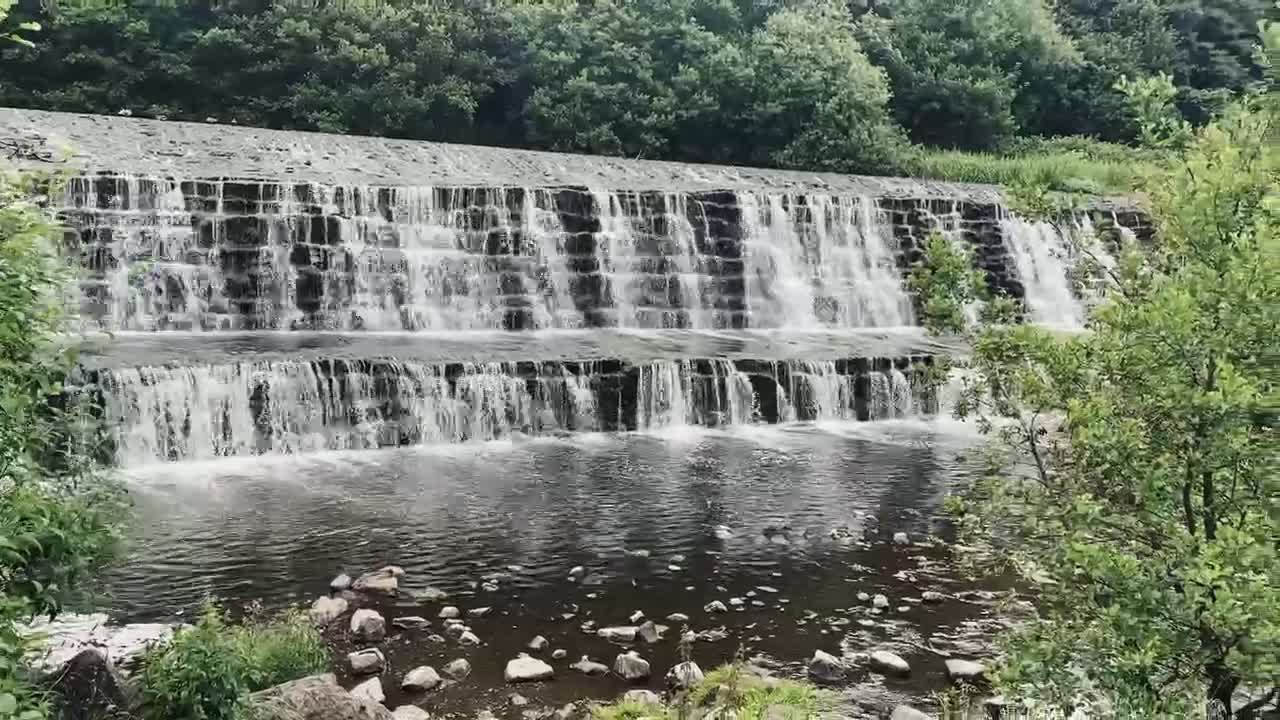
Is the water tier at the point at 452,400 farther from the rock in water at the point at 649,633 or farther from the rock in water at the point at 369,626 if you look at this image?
the rock in water at the point at 649,633

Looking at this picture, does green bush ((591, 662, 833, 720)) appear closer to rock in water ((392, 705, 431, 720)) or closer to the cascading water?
rock in water ((392, 705, 431, 720))

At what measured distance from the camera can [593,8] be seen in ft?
104

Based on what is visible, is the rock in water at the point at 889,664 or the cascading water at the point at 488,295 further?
the cascading water at the point at 488,295

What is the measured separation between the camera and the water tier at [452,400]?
13.1m

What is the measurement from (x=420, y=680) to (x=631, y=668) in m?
1.41

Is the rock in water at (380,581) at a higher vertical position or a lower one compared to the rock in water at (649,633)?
higher

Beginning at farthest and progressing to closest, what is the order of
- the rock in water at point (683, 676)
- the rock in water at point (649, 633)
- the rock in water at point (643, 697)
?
the rock in water at point (649, 633) → the rock in water at point (683, 676) → the rock in water at point (643, 697)

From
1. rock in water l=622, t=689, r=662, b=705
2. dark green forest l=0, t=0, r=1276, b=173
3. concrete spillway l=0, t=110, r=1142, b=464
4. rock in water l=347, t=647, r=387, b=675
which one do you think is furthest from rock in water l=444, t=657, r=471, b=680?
dark green forest l=0, t=0, r=1276, b=173

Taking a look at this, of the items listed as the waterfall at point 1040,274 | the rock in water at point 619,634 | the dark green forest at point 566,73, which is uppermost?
the dark green forest at point 566,73

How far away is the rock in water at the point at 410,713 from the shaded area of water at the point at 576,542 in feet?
0.56

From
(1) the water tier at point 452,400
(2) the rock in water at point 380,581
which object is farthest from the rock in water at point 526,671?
(1) the water tier at point 452,400

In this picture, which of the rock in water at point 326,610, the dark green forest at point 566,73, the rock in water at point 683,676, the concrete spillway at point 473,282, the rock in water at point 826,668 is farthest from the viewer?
the dark green forest at point 566,73

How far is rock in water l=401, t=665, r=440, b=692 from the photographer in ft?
22.0

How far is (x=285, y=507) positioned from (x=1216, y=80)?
40.7 m
